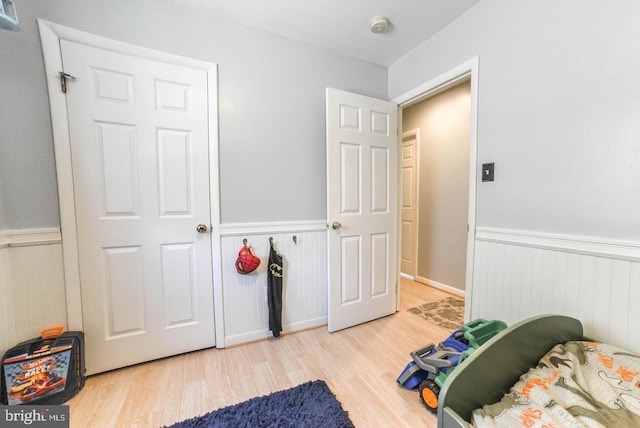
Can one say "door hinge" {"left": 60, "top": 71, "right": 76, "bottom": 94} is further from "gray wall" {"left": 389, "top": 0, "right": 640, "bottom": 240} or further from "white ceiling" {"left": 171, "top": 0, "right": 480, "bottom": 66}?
"gray wall" {"left": 389, "top": 0, "right": 640, "bottom": 240}

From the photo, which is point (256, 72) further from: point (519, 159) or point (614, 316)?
point (614, 316)

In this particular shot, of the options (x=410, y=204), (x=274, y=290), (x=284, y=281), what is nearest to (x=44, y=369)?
(x=274, y=290)

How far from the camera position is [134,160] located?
1.61 m

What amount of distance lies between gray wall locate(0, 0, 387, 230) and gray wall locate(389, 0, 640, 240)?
1077 mm

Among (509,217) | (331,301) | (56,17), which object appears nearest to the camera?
(56,17)

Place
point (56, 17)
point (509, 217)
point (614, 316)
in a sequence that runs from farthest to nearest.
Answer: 1. point (509, 217)
2. point (56, 17)
3. point (614, 316)

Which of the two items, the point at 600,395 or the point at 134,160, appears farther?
the point at 134,160

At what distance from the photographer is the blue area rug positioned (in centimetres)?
122

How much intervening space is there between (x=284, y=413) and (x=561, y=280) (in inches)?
64.7

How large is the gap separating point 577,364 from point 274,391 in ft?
4.74

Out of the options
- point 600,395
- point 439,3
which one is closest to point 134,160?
point 439,3

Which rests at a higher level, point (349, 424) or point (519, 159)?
point (519, 159)

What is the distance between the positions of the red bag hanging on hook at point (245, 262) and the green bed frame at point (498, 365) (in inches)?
54.6

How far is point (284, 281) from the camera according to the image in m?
2.07
